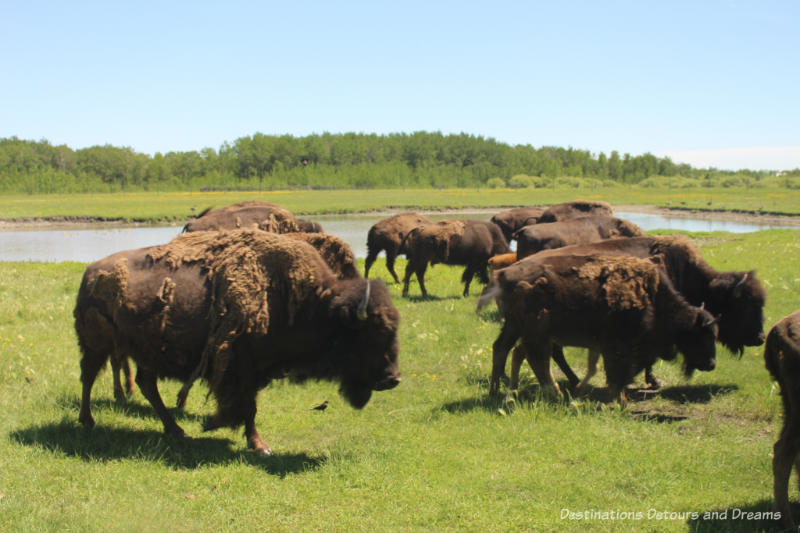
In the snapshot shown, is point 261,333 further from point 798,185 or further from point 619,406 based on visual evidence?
point 798,185

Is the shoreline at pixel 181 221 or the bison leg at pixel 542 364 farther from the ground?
the shoreline at pixel 181 221

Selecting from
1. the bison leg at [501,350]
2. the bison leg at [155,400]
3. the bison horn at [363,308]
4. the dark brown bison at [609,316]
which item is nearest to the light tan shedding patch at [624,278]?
the dark brown bison at [609,316]

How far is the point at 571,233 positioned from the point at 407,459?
28.1ft

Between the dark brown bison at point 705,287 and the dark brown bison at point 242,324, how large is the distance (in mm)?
3123

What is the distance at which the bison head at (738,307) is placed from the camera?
8.31 m

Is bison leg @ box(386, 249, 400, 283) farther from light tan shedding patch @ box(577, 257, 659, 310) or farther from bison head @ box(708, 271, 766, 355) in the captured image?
light tan shedding patch @ box(577, 257, 659, 310)

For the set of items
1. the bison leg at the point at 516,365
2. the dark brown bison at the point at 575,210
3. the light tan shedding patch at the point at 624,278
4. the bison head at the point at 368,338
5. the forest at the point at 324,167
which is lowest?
the bison leg at the point at 516,365

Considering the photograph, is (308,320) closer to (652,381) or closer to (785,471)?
(785,471)

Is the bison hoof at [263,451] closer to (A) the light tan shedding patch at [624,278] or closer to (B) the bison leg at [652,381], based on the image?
(A) the light tan shedding patch at [624,278]

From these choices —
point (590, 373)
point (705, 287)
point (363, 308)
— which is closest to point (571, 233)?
point (705, 287)

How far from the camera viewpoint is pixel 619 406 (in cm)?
720

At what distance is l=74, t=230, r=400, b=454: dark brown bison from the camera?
20.1 feet

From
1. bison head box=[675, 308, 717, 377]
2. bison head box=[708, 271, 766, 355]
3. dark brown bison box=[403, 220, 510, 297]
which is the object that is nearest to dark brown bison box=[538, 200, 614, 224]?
dark brown bison box=[403, 220, 510, 297]

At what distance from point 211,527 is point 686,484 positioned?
4.02m
